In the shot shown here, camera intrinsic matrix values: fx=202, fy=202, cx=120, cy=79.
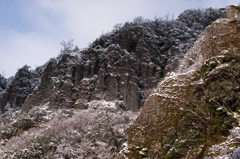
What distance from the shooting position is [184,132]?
29.1 ft

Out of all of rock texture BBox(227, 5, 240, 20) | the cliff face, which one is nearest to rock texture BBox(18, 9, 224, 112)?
rock texture BBox(227, 5, 240, 20)

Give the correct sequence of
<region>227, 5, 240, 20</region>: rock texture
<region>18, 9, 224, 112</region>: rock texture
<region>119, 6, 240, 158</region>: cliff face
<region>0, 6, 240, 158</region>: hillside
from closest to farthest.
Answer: <region>119, 6, 240, 158</region>: cliff face
<region>0, 6, 240, 158</region>: hillside
<region>227, 5, 240, 20</region>: rock texture
<region>18, 9, 224, 112</region>: rock texture

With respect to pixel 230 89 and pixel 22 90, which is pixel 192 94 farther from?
pixel 22 90

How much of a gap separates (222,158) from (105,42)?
4867 centimetres

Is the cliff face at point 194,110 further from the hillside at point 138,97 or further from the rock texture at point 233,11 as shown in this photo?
the rock texture at point 233,11

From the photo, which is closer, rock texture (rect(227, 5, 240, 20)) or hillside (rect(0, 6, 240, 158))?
hillside (rect(0, 6, 240, 158))

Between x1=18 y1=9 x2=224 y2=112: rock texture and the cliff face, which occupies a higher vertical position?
x1=18 y1=9 x2=224 y2=112: rock texture

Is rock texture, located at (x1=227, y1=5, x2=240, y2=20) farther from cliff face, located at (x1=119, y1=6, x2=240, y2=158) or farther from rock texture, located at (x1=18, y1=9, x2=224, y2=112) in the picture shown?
rock texture, located at (x1=18, y1=9, x2=224, y2=112)

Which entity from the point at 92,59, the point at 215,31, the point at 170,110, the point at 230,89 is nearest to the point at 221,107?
the point at 230,89

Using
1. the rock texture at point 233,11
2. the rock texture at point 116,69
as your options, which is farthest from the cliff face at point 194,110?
the rock texture at point 116,69

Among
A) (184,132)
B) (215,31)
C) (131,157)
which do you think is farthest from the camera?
(215,31)

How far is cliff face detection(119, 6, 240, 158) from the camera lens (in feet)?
26.6

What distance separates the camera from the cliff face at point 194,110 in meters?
8.09

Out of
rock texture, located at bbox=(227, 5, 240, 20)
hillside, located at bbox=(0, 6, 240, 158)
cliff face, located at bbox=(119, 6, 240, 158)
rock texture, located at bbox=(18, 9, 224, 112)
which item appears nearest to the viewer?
cliff face, located at bbox=(119, 6, 240, 158)
